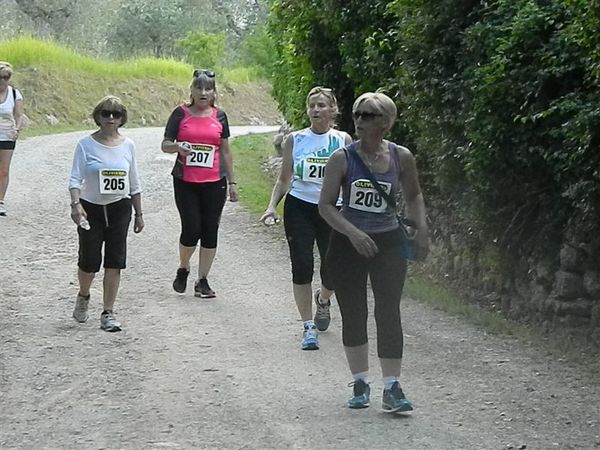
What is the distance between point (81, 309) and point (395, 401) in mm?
3866

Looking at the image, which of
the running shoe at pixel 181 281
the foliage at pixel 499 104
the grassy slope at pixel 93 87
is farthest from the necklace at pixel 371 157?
the grassy slope at pixel 93 87

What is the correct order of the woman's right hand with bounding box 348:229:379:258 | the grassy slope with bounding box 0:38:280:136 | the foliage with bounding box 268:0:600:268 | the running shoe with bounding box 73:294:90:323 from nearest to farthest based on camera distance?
the woman's right hand with bounding box 348:229:379:258, the foliage with bounding box 268:0:600:268, the running shoe with bounding box 73:294:90:323, the grassy slope with bounding box 0:38:280:136

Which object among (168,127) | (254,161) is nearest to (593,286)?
(168,127)

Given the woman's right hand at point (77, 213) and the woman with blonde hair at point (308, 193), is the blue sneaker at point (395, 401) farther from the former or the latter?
the woman's right hand at point (77, 213)

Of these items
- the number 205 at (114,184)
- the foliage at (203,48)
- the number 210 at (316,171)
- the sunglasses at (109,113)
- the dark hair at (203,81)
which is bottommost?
the number 205 at (114,184)

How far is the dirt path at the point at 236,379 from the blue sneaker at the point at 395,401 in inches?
2.7

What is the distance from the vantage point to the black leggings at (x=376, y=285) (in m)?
6.95

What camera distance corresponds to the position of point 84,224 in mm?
9367

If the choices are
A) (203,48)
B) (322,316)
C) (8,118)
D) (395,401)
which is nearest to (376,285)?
(395,401)

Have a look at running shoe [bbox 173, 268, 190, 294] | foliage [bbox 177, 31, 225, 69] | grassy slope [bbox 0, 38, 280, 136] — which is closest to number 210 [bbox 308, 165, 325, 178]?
running shoe [bbox 173, 268, 190, 294]

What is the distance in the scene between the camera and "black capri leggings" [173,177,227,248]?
10570 millimetres

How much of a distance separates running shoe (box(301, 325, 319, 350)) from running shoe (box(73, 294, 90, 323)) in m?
2.10

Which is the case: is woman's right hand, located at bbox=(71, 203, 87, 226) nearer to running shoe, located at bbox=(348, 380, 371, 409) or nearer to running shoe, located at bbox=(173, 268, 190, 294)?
running shoe, located at bbox=(173, 268, 190, 294)

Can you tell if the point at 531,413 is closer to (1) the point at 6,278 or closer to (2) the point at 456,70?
(2) the point at 456,70
